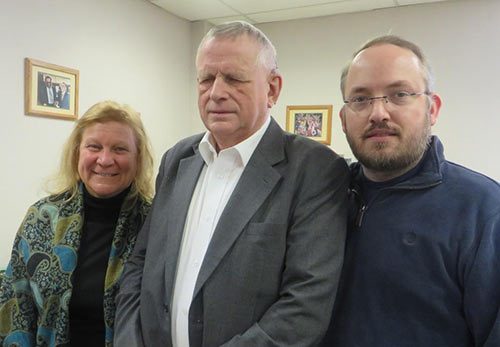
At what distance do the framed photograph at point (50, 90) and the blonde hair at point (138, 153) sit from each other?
4.08ft

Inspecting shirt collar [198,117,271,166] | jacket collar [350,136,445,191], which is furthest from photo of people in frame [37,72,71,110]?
jacket collar [350,136,445,191]

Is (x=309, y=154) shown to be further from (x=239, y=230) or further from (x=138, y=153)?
(x=138, y=153)

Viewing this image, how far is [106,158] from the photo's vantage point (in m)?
1.56

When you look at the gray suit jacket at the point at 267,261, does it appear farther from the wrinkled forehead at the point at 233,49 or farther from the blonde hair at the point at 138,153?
the blonde hair at the point at 138,153

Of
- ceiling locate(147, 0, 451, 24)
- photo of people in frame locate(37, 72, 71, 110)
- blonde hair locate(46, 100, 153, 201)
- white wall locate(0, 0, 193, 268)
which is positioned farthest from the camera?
ceiling locate(147, 0, 451, 24)

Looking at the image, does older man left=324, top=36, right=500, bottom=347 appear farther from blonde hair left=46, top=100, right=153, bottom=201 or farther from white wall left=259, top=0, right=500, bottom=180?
white wall left=259, top=0, right=500, bottom=180

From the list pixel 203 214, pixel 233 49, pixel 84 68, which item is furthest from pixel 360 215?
pixel 84 68

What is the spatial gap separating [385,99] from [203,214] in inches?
25.1

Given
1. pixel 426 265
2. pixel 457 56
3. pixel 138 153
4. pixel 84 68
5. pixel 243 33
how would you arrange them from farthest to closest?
pixel 457 56, pixel 84 68, pixel 138 153, pixel 243 33, pixel 426 265

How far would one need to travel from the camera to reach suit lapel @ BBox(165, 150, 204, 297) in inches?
50.4

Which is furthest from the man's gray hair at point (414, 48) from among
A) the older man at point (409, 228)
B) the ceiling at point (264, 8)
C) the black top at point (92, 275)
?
the ceiling at point (264, 8)

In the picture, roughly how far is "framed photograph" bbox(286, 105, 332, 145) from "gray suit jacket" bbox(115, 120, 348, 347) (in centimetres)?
272

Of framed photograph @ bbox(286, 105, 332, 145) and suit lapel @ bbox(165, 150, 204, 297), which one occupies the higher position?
framed photograph @ bbox(286, 105, 332, 145)

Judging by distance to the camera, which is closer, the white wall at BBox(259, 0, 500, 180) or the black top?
the black top
